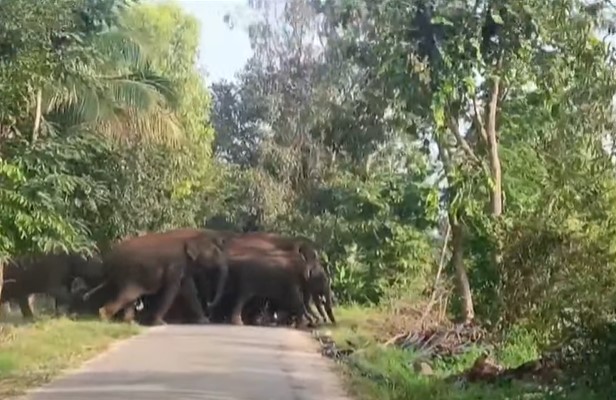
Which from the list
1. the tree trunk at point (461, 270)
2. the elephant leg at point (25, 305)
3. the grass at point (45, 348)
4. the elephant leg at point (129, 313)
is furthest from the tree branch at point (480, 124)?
the elephant leg at point (25, 305)

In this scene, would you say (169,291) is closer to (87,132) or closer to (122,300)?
(122,300)

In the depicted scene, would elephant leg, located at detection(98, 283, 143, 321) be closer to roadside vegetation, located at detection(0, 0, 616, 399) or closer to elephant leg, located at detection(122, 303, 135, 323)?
elephant leg, located at detection(122, 303, 135, 323)

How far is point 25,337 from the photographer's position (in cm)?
2286

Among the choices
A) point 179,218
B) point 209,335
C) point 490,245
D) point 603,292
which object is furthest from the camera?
point 179,218

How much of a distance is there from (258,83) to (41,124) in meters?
23.7

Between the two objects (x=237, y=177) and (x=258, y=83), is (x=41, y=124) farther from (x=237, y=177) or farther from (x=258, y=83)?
(x=258, y=83)

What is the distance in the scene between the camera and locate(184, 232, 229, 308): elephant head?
Answer: 37250 millimetres

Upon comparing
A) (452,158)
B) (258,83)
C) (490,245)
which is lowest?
(490,245)

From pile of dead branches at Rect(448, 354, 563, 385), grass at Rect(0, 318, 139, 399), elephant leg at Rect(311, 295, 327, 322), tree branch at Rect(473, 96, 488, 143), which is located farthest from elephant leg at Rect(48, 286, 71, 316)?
pile of dead branches at Rect(448, 354, 563, 385)

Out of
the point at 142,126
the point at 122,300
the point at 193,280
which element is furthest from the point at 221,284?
the point at 142,126

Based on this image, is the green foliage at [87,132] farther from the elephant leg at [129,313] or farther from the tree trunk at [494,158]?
the tree trunk at [494,158]

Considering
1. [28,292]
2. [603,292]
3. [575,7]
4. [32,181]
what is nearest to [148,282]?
[28,292]

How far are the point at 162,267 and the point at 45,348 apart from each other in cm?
1495

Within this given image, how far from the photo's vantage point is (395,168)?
38.9 meters
